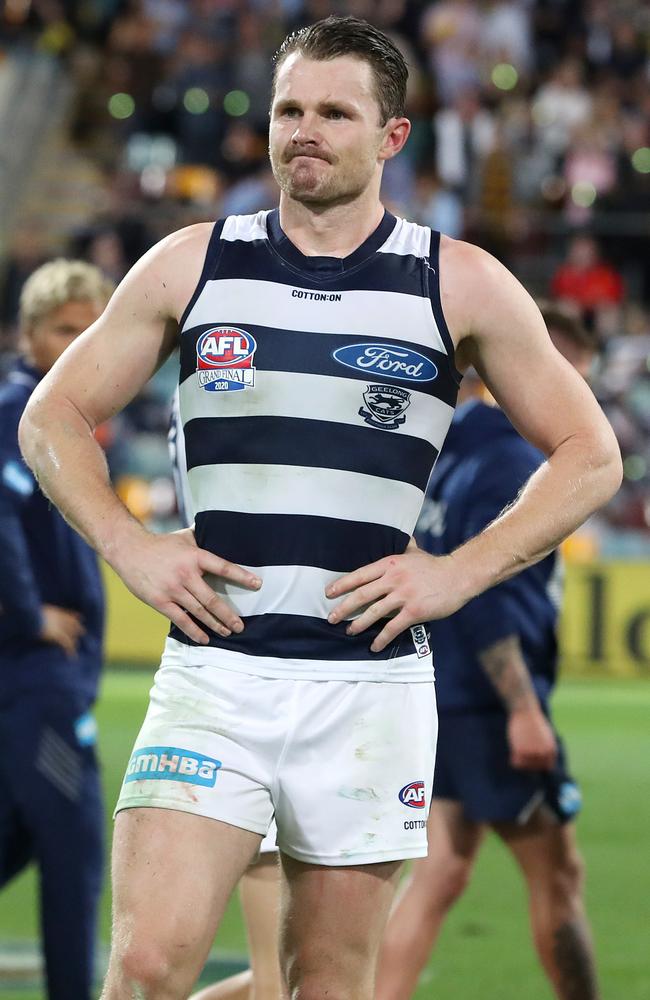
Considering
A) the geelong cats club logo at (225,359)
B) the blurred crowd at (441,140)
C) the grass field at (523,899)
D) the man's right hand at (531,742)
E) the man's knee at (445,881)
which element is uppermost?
the blurred crowd at (441,140)

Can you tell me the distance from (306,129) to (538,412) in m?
0.77

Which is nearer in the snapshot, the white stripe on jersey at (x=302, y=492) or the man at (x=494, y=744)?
the white stripe on jersey at (x=302, y=492)

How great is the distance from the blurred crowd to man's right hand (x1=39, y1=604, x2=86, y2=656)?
9.70m

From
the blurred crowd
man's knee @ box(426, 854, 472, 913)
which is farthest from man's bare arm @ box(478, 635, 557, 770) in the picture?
the blurred crowd

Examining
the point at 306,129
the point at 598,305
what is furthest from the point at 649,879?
the point at 598,305

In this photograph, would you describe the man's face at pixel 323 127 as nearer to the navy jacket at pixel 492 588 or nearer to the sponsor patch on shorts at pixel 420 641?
the sponsor patch on shorts at pixel 420 641

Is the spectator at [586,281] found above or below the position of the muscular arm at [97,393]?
above

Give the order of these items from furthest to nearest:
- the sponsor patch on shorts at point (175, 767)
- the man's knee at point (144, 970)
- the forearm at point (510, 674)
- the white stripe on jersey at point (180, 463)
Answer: the forearm at point (510, 674), the white stripe on jersey at point (180, 463), the sponsor patch on shorts at point (175, 767), the man's knee at point (144, 970)

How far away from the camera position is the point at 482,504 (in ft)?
16.4

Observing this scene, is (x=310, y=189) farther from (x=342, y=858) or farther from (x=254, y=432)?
(x=342, y=858)

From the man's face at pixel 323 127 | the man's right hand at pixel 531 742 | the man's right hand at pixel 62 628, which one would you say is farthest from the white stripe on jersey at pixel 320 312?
the man's right hand at pixel 531 742

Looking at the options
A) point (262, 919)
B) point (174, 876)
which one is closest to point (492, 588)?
point (262, 919)

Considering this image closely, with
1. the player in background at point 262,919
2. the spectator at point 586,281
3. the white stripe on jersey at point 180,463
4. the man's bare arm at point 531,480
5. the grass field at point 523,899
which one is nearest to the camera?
the man's bare arm at point 531,480

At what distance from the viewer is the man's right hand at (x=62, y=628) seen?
4891 mm
